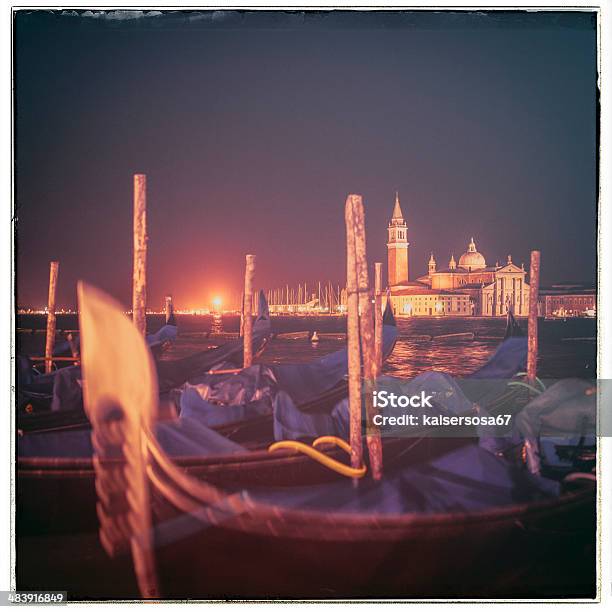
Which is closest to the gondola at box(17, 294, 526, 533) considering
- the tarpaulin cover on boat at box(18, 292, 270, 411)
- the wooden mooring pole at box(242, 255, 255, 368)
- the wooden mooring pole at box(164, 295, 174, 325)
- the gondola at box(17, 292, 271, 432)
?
the gondola at box(17, 292, 271, 432)

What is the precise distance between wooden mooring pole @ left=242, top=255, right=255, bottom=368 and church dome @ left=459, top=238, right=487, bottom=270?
1.20m

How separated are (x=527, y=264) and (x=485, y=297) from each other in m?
0.37

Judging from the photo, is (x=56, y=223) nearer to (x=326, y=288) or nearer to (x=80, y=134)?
(x=80, y=134)

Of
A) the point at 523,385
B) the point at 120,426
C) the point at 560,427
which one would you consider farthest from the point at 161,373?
the point at 560,427

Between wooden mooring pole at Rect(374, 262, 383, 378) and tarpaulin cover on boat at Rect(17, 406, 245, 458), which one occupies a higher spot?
wooden mooring pole at Rect(374, 262, 383, 378)

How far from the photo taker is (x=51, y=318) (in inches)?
133

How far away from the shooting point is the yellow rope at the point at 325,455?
3141 mm

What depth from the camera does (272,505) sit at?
2.94 metres

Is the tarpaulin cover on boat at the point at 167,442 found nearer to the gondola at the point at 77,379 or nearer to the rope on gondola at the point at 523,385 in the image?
the gondola at the point at 77,379

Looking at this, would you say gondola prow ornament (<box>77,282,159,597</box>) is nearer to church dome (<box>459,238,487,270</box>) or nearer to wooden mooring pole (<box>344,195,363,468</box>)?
wooden mooring pole (<box>344,195,363,468</box>)

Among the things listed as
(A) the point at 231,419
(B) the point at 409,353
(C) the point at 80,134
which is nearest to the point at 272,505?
(A) the point at 231,419

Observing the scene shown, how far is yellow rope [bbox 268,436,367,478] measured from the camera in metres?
3.14

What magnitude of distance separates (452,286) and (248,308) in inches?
46.8

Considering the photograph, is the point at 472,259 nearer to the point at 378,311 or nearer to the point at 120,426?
the point at 378,311
